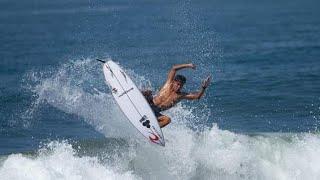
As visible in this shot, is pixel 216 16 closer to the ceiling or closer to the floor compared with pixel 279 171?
closer to the floor

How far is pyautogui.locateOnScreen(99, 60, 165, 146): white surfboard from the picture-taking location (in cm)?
1831

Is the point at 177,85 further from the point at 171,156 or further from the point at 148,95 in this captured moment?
the point at 171,156

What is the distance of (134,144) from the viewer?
20.8m

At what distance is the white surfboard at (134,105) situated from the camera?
18312 mm

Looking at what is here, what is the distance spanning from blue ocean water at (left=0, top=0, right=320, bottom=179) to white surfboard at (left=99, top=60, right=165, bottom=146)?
1.69 m

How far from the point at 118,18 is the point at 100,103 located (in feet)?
147

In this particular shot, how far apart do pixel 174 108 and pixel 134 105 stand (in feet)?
13.2

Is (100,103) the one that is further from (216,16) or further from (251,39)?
(216,16)

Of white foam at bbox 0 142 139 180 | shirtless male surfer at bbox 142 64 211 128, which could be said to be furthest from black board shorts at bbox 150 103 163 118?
white foam at bbox 0 142 139 180

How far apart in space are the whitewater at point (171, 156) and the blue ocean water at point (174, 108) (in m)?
0.03

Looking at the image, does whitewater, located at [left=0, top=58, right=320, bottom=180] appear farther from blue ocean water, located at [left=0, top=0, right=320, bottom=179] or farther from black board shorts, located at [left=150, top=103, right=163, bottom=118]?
black board shorts, located at [left=150, top=103, right=163, bottom=118]

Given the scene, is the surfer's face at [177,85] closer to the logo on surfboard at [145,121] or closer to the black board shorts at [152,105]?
the black board shorts at [152,105]

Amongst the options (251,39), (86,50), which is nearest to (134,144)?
(86,50)

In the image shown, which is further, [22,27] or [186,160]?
[22,27]
